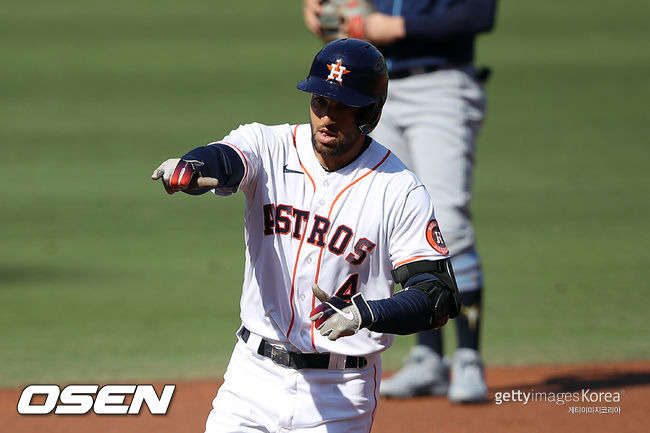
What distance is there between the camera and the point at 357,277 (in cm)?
359

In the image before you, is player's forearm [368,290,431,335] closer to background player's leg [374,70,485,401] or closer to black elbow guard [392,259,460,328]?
black elbow guard [392,259,460,328]

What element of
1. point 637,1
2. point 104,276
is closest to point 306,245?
point 104,276

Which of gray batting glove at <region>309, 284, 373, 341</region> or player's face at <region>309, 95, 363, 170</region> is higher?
player's face at <region>309, 95, 363, 170</region>

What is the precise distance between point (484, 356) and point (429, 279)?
3226 millimetres

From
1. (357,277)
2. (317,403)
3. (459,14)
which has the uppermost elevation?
(459,14)

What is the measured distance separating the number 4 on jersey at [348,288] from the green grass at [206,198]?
8.63 feet

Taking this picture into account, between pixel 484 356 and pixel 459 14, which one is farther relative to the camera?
pixel 484 356

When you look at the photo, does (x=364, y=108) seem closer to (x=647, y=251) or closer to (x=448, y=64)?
(x=448, y=64)

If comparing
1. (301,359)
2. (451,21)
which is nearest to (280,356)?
(301,359)
